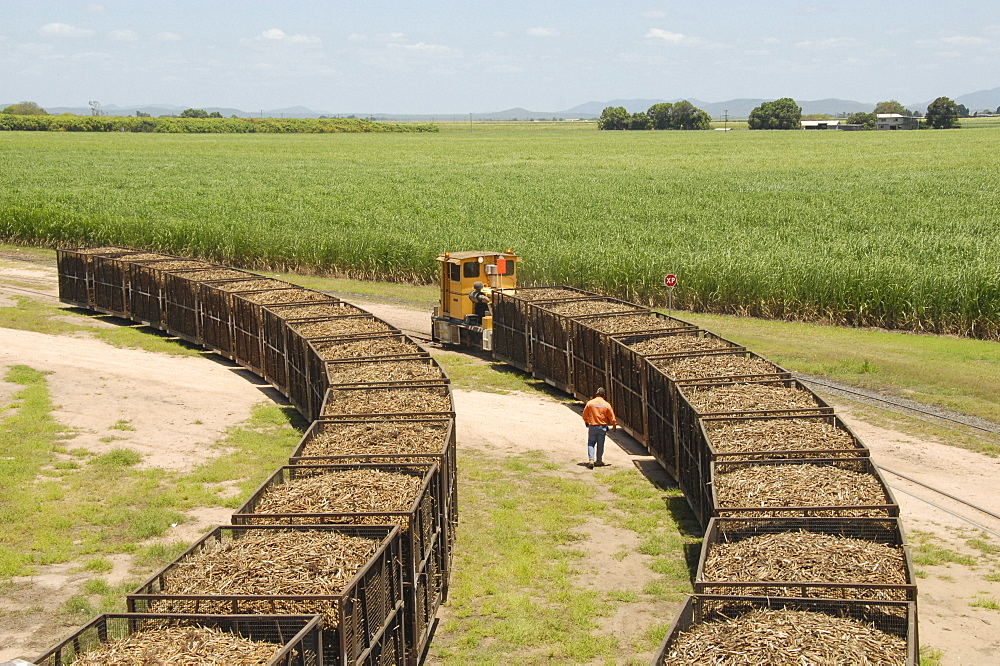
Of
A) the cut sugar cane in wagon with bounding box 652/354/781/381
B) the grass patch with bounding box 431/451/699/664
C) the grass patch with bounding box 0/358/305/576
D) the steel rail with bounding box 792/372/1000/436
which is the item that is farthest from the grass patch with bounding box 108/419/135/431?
the steel rail with bounding box 792/372/1000/436

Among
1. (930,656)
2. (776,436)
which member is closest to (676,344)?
(776,436)

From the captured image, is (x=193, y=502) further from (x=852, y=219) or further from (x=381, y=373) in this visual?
(x=852, y=219)

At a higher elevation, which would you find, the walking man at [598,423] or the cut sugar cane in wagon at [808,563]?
the cut sugar cane in wagon at [808,563]

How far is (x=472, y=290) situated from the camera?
26.4 metres

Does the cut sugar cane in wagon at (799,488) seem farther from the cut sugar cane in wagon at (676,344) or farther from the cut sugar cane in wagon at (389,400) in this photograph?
the cut sugar cane in wagon at (676,344)

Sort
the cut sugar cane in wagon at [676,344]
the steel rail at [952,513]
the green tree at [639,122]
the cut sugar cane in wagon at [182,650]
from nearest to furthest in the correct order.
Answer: the cut sugar cane in wagon at [182,650] < the steel rail at [952,513] < the cut sugar cane in wagon at [676,344] < the green tree at [639,122]

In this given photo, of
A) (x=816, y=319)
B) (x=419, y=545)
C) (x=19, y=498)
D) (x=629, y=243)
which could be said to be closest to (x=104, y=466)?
(x=19, y=498)

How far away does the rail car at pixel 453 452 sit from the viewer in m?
8.59

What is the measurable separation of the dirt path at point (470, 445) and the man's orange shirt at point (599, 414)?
3.14 feet

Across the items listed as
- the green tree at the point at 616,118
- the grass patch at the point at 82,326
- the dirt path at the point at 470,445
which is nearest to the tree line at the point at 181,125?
the green tree at the point at 616,118

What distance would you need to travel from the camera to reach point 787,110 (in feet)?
564

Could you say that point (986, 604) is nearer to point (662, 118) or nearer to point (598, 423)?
point (598, 423)

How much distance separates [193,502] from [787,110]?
169999 millimetres

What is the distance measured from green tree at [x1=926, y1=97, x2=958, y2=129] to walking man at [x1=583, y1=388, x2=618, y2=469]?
160009 millimetres
